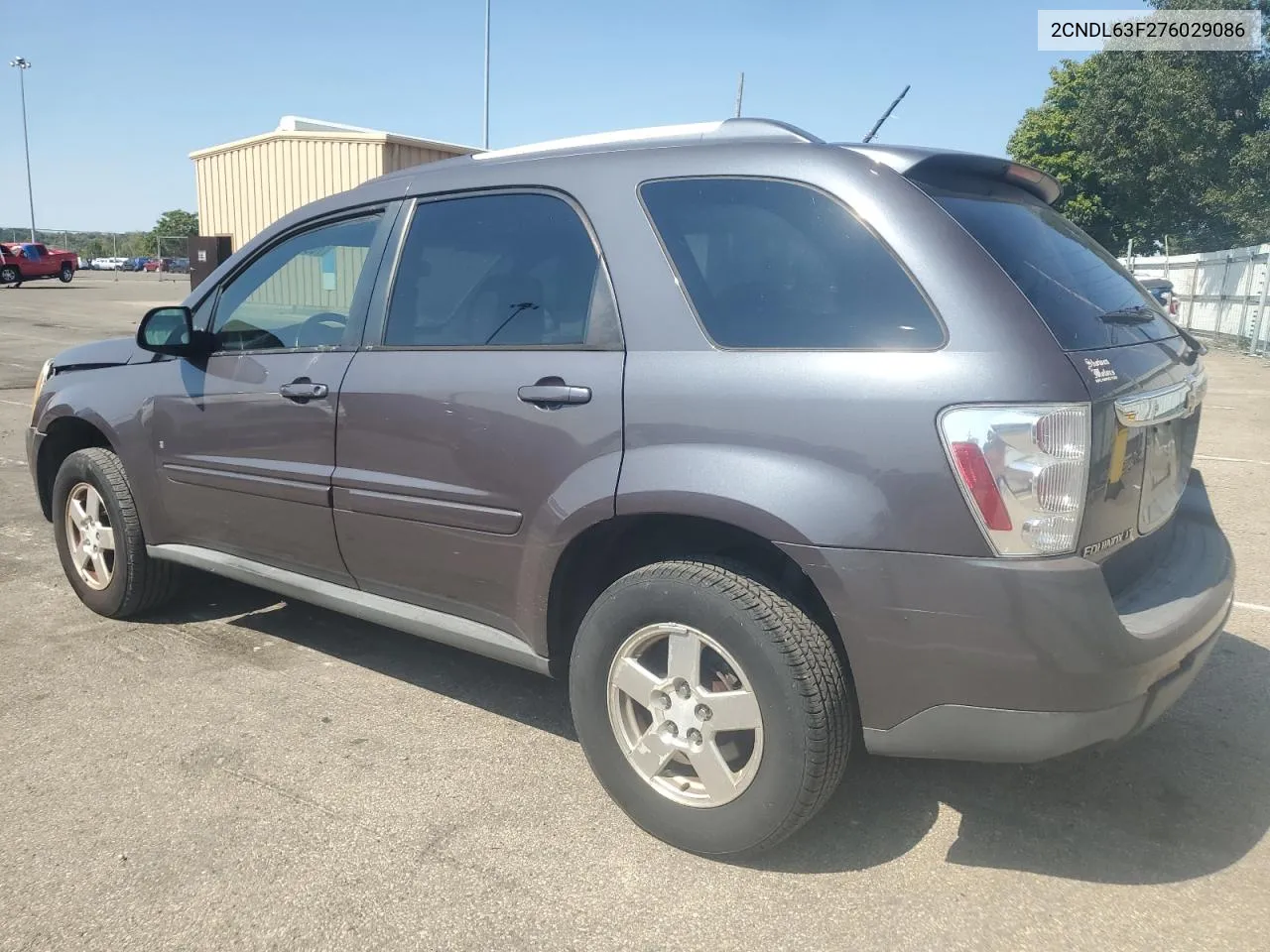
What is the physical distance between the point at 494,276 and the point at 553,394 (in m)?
0.56

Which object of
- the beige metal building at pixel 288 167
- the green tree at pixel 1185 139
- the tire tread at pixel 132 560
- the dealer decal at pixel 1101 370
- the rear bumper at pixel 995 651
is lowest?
the tire tread at pixel 132 560

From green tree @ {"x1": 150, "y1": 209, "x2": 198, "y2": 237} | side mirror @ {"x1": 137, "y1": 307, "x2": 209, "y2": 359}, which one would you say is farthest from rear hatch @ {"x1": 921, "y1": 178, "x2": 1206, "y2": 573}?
green tree @ {"x1": 150, "y1": 209, "x2": 198, "y2": 237}

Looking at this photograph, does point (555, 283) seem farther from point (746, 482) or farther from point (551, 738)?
point (551, 738)

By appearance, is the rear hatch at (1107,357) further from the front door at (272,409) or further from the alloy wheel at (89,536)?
the alloy wheel at (89,536)

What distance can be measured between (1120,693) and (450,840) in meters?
1.71

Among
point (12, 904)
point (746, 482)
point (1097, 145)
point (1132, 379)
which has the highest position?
point (1097, 145)

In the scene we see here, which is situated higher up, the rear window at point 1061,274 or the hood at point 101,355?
the rear window at point 1061,274

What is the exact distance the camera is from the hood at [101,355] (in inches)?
165

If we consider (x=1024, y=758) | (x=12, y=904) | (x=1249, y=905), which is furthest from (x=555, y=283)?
(x=1249, y=905)

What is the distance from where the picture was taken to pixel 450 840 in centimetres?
268

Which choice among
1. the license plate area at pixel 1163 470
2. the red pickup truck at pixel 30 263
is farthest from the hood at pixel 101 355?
the red pickup truck at pixel 30 263

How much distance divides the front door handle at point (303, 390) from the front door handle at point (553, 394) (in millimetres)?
885

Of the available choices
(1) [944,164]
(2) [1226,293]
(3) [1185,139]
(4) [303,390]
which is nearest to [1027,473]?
(1) [944,164]

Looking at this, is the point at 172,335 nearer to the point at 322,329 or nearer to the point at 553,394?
the point at 322,329
